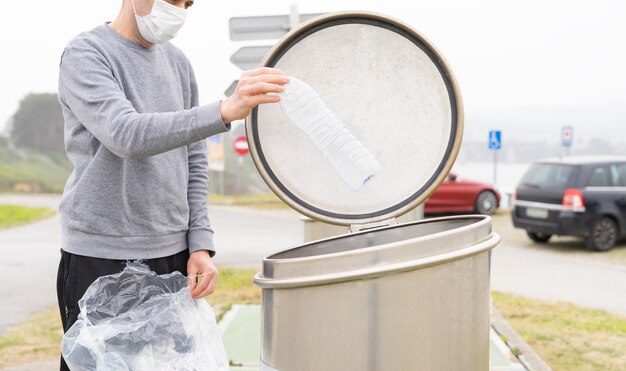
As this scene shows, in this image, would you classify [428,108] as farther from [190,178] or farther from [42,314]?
[42,314]

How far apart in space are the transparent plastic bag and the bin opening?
40 centimetres

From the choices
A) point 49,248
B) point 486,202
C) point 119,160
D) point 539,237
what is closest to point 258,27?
point 119,160

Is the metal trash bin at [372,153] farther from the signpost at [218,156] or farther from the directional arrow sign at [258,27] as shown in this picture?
the signpost at [218,156]

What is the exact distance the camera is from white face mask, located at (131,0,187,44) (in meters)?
2.21

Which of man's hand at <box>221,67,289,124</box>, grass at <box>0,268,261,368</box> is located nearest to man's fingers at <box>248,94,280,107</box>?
man's hand at <box>221,67,289,124</box>

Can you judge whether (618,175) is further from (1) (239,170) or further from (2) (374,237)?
(1) (239,170)

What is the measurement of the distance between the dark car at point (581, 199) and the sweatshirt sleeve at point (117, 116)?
36.0 ft

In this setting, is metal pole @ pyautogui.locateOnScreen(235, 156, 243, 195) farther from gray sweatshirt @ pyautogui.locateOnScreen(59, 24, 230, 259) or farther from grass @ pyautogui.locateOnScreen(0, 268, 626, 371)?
gray sweatshirt @ pyautogui.locateOnScreen(59, 24, 230, 259)

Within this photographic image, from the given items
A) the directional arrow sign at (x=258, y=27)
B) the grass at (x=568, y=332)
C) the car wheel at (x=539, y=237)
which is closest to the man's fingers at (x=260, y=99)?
the grass at (x=568, y=332)

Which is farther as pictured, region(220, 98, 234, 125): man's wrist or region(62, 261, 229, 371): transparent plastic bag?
region(62, 261, 229, 371): transparent plastic bag

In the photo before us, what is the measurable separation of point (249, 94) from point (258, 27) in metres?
4.96

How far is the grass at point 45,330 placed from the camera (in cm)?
528

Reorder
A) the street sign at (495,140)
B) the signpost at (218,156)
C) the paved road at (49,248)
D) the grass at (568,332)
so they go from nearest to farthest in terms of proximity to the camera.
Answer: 1. the grass at (568,332)
2. the paved road at (49,248)
3. the street sign at (495,140)
4. the signpost at (218,156)

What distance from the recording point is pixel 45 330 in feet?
20.2
